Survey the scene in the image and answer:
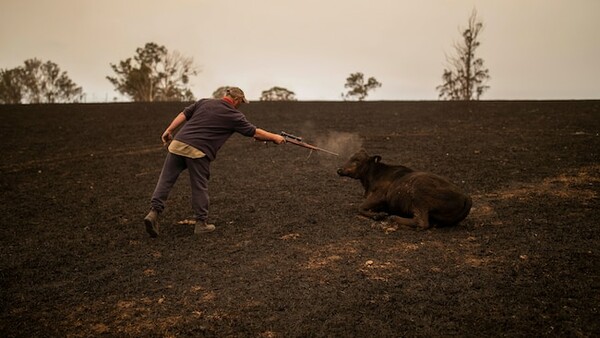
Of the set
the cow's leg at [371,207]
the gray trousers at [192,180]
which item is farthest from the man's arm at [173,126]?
Answer: the cow's leg at [371,207]

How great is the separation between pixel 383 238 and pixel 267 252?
5.58 ft

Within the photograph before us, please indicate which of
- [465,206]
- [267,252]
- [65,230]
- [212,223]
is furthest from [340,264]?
[65,230]

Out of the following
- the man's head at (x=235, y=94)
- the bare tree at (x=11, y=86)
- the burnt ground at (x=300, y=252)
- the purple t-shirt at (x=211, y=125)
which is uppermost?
the bare tree at (x=11, y=86)

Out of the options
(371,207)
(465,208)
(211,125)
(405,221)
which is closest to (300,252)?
(405,221)

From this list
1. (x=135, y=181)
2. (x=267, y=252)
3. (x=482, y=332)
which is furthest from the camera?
(x=135, y=181)

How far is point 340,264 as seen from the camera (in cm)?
519

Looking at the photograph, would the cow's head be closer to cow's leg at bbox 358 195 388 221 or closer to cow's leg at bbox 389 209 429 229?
cow's leg at bbox 358 195 388 221

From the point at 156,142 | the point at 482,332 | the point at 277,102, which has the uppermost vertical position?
the point at 277,102

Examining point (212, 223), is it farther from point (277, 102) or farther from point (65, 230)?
point (277, 102)

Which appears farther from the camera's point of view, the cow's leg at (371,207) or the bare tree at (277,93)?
the bare tree at (277,93)

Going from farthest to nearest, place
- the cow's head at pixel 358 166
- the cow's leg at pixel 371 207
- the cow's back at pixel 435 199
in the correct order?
1. the cow's head at pixel 358 166
2. the cow's leg at pixel 371 207
3. the cow's back at pixel 435 199

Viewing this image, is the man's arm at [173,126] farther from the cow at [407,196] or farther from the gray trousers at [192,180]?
the cow at [407,196]

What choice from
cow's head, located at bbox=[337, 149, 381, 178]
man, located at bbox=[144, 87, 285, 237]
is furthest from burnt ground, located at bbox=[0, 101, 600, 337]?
cow's head, located at bbox=[337, 149, 381, 178]

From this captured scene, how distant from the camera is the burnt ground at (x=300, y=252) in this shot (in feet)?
12.9
